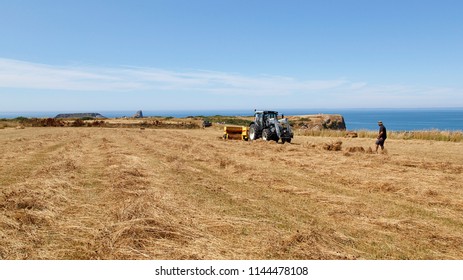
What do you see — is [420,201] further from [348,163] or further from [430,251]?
[348,163]

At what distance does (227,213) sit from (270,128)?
19523mm

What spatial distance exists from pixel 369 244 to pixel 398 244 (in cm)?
50

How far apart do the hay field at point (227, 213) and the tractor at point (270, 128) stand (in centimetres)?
1251

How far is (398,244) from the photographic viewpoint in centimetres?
575

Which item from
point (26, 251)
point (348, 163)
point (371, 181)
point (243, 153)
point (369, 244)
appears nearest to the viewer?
point (26, 251)

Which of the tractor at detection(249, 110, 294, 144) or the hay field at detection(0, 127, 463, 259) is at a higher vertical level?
the tractor at detection(249, 110, 294, 144)

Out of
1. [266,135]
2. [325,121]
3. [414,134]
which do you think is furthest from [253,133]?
[325,121]

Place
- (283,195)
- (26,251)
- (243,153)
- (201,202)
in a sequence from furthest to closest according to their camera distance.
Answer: (243,153) < (283,195) < (201,202) < (26,251)

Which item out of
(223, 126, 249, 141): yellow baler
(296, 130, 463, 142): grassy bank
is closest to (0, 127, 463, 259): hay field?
(223, 126, 249, 141): yellow baler

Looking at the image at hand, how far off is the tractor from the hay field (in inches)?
492

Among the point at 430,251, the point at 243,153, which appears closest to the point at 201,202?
the point at 430,251

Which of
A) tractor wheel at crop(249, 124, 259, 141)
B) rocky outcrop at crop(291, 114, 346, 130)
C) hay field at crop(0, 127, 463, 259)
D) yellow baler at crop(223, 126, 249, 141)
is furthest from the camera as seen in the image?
rocky outcrop at crop(291, 114, 346, 130)

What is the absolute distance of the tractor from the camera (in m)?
25.7

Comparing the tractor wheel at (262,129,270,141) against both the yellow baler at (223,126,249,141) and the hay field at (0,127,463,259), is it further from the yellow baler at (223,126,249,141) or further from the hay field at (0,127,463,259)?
the hay field at (0,127,463,259)
